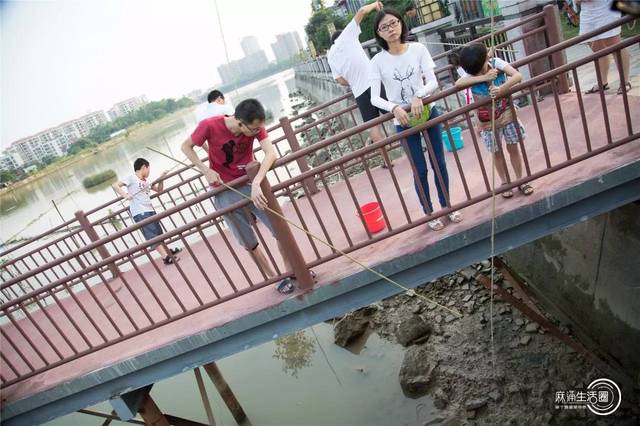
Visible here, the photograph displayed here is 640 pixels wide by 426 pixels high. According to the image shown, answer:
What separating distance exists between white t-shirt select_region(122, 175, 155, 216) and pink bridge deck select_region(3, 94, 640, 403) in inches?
36.1

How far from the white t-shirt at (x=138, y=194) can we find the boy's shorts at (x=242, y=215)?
2.70 m

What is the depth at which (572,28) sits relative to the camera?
35.9 ft

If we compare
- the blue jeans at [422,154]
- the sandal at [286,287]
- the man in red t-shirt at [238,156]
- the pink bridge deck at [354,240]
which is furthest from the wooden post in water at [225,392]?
the blue jeans at [422,154]

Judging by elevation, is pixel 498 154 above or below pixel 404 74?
below

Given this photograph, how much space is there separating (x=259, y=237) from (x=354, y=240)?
1.05 meters

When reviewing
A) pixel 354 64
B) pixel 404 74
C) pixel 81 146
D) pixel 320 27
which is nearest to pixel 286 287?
pixel 404 74

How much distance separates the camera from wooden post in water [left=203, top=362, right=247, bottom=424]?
564 cm

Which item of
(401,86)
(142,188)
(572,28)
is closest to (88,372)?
(142,188)

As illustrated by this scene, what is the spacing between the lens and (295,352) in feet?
24.1

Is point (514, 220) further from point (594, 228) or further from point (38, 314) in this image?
point (38, 314)

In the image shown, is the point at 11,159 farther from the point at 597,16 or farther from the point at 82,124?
the point at 597,16

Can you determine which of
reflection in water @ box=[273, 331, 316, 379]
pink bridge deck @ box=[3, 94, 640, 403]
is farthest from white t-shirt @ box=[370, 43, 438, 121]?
reflection in water @ box=[273, 331, 316, 379]

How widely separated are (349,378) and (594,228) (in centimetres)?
400

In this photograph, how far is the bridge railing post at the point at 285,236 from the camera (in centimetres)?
300
